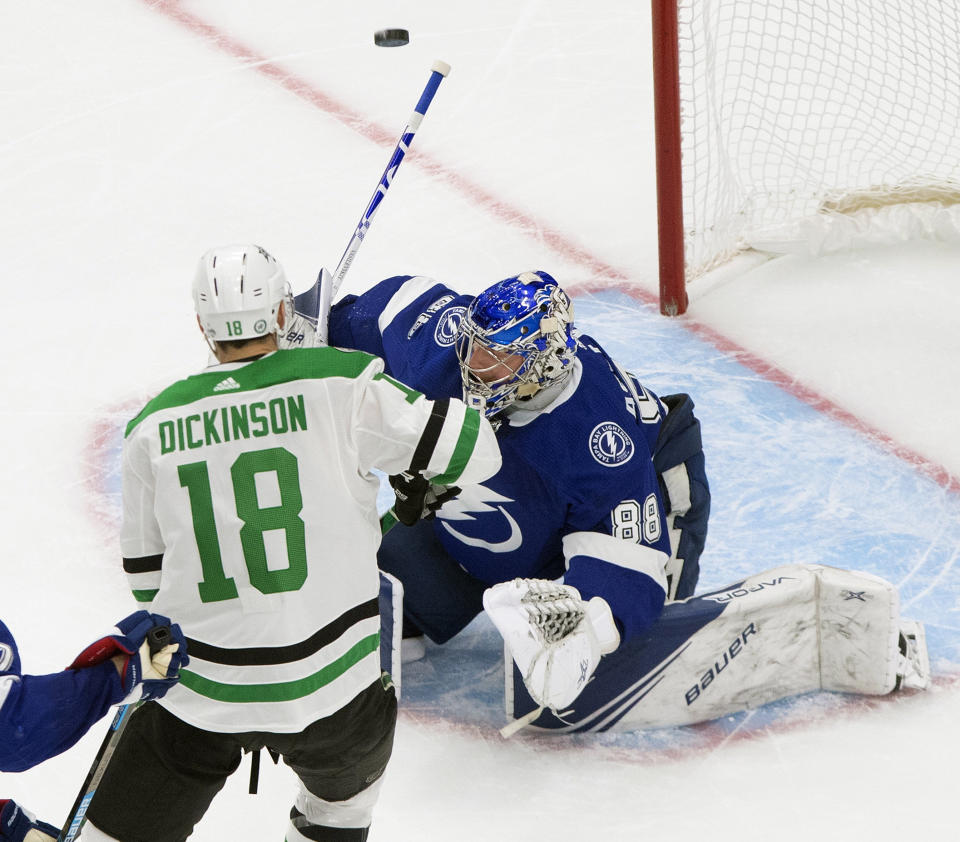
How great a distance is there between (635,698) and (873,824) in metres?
0.50

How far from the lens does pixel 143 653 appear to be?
1.94m

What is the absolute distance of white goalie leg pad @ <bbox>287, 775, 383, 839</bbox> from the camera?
2268mm

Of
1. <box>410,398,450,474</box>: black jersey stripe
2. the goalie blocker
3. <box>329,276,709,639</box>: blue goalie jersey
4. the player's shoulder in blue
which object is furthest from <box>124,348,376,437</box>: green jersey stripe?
the goalie blocker

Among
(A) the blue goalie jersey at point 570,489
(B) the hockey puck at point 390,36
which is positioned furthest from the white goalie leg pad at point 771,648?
(B) the hockey puck at point 390,36

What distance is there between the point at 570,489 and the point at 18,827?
1.09m

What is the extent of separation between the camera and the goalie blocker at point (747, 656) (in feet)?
8.93

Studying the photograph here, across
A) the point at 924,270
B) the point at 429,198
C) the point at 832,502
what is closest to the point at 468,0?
the point at 429,198

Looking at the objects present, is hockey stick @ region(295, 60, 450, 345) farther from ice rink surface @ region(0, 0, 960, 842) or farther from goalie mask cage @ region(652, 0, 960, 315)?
goalie mask cage @ region(652, 0, 960, 315)

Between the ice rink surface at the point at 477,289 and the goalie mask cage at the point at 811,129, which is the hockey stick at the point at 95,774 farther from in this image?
the goalie mask cage at the point at 811,129

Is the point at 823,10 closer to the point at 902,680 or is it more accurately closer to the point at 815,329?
the point at 815,329

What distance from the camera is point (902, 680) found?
284 cm

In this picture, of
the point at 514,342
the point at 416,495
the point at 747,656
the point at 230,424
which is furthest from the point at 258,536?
the point at 747,656

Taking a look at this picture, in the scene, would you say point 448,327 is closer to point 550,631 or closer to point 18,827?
point 550,631

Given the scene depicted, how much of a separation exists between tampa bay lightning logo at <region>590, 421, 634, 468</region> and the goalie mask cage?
177 cm
